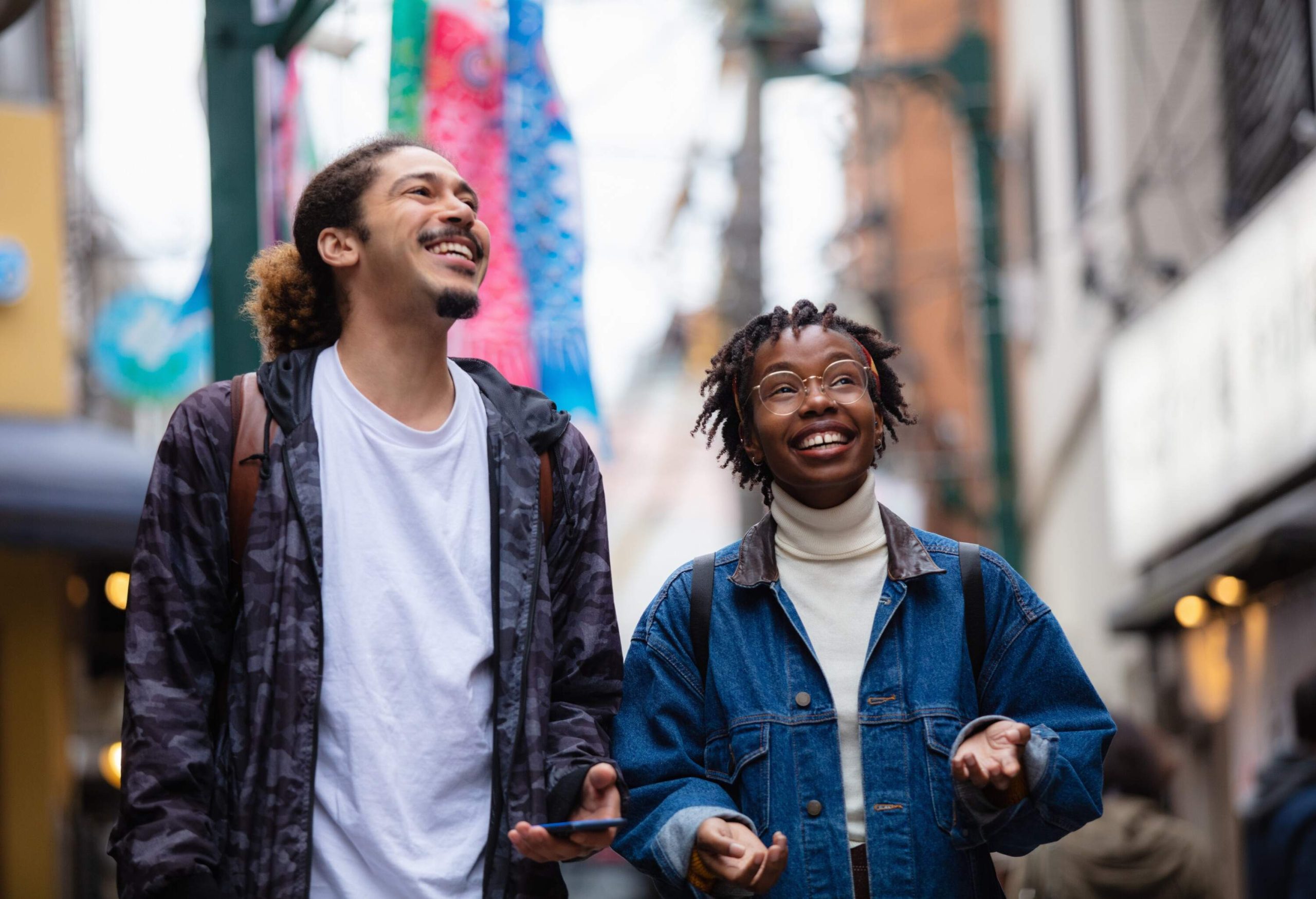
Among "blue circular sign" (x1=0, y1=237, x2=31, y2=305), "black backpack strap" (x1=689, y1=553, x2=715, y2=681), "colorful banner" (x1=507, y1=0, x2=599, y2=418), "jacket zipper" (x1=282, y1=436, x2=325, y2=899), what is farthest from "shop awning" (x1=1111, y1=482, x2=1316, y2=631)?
"blue circular sign" (x1=0, y1=237, x2=31, y2=305)

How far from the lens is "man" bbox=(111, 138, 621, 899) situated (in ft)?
11.1

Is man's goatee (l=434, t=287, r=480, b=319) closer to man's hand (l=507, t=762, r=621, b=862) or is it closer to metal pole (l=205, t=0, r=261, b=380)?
man's hand (l=507, t=762, r=621, b=862)

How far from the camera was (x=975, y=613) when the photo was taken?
147 inches

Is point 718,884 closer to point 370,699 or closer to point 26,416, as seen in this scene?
point 370,699

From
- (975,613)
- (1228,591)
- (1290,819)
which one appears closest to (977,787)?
(975,613)

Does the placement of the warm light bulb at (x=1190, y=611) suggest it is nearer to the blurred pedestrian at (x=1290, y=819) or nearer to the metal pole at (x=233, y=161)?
the blurred pedestrian at (x=1290, y=819)

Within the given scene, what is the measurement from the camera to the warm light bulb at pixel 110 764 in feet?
41.6

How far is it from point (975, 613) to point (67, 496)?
7666mm

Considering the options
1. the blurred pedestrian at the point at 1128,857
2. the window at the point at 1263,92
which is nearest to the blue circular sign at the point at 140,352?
the window at the point at 1263,92

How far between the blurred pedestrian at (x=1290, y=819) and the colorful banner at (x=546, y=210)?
116 inches

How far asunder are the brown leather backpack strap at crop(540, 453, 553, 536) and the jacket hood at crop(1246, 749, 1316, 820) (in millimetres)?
3367

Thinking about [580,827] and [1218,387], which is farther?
[1218,387]

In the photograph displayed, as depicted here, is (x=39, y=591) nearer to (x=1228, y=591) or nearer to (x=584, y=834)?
(x=1228, y=591)

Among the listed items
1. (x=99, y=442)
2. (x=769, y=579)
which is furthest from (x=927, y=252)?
(x=769, y=579)
